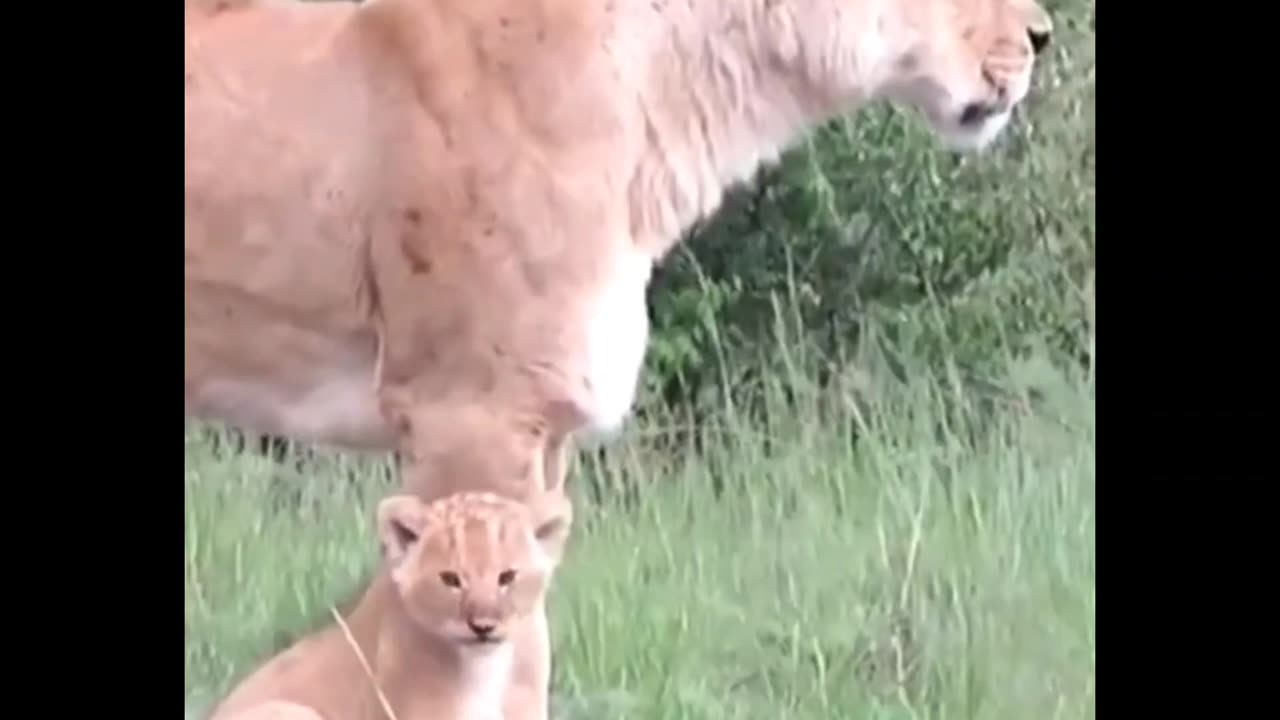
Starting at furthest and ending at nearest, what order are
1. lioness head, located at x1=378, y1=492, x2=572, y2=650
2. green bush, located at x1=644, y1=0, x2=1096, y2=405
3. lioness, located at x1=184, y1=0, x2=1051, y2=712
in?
green bush, located at x1=644, y1=0, x2=1096, y2=405 < lioness, located at x1=184, y1=0, x2=1051, y2=712 < lioness head, located at x1=378, y1=492, x2=572, y2=650

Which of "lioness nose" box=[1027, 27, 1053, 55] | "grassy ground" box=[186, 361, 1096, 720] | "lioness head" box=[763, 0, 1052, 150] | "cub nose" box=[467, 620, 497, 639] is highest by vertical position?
"lioness nose" box=[1027, 27, 1053, 55]

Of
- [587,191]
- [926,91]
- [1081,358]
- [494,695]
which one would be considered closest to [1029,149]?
[1081,358]

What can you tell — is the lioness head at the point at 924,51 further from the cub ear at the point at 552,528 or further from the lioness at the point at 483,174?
the cub ear at the point at 552,528

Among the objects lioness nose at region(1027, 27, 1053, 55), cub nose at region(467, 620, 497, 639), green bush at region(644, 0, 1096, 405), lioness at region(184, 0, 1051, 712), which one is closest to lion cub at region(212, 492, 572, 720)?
cub nose at region(467, 620, 497, 639)

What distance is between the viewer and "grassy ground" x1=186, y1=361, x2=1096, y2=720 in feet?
6.57

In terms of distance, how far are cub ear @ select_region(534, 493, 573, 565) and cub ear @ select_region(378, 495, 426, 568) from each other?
0.08m

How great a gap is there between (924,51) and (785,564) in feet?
2.04

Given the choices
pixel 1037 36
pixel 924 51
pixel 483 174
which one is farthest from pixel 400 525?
pixel 1037 36

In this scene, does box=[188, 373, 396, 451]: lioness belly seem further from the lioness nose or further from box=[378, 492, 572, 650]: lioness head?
the lioness nose

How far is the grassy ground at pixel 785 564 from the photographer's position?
6.57 ft

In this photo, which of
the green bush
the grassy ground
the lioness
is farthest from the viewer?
the green bush

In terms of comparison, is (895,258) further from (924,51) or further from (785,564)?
(924,51)

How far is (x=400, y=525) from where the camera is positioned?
4.80 feet

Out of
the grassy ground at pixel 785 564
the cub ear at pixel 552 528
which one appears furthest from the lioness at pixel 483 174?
the grassy ground at pixel 785 564
